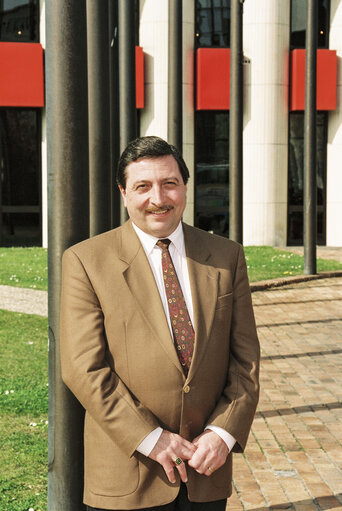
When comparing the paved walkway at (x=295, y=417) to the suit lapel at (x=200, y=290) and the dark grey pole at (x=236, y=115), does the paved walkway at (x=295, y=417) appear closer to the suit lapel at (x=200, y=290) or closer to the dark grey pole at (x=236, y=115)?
the dark grey pole at (x=236, y=115)

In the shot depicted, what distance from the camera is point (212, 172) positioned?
24.3 meters

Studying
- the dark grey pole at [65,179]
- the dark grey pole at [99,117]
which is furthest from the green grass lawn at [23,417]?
the dark grey pole at [99,117]

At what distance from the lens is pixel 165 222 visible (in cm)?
298

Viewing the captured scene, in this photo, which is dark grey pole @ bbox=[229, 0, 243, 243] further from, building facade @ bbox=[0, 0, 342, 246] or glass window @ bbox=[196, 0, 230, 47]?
glass window @ bbox=[196, 0, 230, 47]

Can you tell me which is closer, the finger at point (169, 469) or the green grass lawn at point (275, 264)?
the finger at point (169, 469)

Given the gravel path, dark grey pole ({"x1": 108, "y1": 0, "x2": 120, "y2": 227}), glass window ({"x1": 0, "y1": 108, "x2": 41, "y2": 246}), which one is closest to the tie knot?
dark grey pole ({"x1": 108, "y1": 0, "x2": 120, "y2": 227})

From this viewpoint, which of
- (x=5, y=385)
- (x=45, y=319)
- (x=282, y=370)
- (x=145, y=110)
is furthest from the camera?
(x=145, y=110)

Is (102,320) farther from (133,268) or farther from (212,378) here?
(212,378)

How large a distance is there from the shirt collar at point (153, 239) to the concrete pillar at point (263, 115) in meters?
20.5

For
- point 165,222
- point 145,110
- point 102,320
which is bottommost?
point 102,320

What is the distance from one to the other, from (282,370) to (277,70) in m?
16.7

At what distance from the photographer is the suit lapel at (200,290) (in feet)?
9.56

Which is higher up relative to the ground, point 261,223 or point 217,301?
point 217,301

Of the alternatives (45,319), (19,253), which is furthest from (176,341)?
(19,253)
